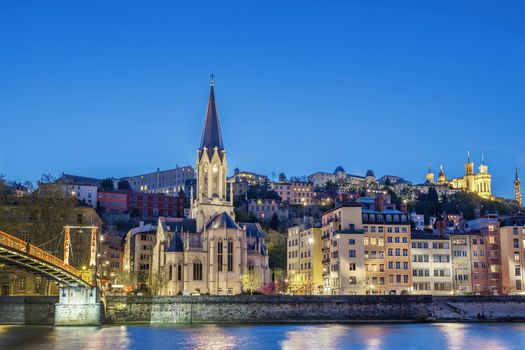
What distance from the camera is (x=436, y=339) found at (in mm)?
56344

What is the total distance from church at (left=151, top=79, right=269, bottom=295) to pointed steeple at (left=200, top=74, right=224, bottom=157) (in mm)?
918

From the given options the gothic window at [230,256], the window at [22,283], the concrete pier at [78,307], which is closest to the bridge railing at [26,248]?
the concrete pier at [78,307]

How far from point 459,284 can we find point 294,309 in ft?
116

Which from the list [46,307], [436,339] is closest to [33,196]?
[46,307]

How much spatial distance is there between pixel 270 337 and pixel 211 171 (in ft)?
181

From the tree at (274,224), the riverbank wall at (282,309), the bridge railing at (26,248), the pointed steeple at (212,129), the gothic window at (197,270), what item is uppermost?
the pointed steeple at (212,129)

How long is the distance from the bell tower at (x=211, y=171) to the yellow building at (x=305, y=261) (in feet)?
A: 39.6

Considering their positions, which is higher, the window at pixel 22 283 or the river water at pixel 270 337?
the window at pixel 22 283

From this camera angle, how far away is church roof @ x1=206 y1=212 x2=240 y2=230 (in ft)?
325

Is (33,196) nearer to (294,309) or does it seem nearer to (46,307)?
(46,307)

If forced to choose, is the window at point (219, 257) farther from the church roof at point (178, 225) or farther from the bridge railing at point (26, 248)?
the bridge railing at point (26, 248)

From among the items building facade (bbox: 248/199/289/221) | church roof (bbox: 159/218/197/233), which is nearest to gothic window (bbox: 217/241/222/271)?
church roof (bbox: 159/218/197/233)

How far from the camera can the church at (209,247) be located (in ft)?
317

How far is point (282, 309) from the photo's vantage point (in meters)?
75.8
